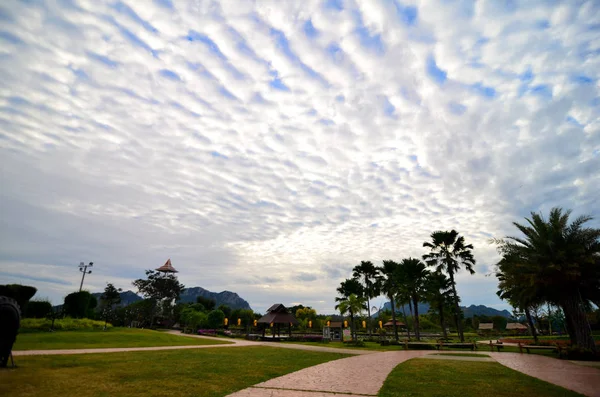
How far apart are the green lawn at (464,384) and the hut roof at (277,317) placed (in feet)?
102

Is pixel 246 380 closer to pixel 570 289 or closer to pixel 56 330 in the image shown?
pixel 570 289

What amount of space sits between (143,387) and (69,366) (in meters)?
5.19

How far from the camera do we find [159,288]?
7512 centimetres

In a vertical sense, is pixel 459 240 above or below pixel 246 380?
above

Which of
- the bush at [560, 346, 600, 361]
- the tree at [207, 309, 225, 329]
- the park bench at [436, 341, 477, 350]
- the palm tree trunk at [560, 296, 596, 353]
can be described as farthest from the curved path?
the tree at [207, 309, 225, 329]

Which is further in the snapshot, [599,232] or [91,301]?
[91,301]

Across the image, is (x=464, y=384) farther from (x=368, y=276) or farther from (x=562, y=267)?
(x=368, y=276)

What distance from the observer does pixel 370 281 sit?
5216 centimetres

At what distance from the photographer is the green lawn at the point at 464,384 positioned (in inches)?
369

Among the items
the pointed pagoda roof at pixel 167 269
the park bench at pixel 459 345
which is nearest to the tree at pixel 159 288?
the pointed pagoda roof at pixel 167 269

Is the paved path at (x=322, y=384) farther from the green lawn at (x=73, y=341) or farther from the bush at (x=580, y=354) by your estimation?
the green lawn at (x=73, y=341)

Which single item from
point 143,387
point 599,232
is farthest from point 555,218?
point 143,387

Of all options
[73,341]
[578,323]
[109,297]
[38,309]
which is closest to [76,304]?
[38,309]

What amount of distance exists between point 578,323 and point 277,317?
3325cm
